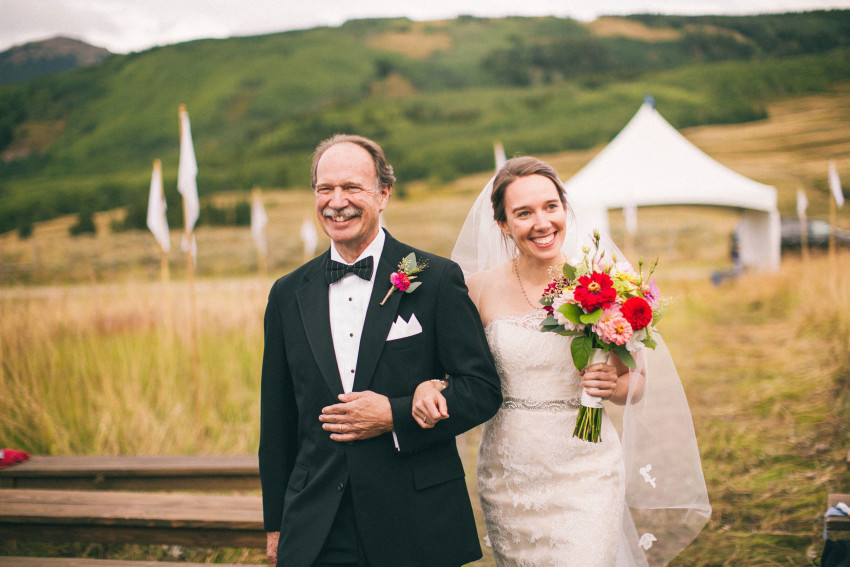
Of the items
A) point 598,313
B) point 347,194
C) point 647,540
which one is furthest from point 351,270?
point 647,540

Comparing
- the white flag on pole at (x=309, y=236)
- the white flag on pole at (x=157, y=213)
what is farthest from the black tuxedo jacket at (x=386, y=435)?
the white flag on pole at (x=309, y=236)

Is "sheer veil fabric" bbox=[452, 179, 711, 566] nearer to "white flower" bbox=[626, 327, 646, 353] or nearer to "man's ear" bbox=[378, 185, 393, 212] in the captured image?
"white flower" bbox=[626, 327, 646, 353]

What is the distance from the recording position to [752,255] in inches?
704

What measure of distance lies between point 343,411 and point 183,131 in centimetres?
480

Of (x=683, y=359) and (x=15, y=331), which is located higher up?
(x=15, y=331)

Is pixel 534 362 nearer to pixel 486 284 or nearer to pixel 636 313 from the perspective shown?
pixel 486 284

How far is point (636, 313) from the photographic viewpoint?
239 cm

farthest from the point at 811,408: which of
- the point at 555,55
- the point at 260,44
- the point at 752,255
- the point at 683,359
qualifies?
the point at 260,44

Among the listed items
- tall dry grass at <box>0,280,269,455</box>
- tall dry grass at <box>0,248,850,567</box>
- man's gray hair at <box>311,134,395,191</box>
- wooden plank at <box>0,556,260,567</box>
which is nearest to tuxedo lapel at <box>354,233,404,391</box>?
man's gray hair at <box>311,134,395,191</box>

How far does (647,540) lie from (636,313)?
116cm

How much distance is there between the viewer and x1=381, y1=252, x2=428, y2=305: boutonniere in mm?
2250

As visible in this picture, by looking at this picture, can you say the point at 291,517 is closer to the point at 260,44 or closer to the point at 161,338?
the point at 161,338

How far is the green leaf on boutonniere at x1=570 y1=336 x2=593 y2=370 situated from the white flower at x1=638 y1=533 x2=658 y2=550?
3.08 ft

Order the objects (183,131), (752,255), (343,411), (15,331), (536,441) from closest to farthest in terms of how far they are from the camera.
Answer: (343,411), (536,441), (183,131), (15,331), (752,255)
